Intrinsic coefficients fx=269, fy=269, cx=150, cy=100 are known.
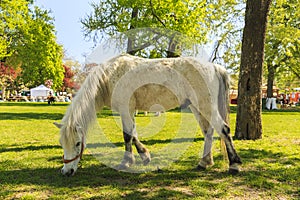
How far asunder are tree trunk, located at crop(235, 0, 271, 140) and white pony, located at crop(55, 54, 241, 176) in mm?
2800

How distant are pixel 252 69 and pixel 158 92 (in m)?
3.66

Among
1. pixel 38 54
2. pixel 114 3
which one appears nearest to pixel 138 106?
pixel 114 3

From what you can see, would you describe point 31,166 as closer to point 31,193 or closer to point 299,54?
point 31,193

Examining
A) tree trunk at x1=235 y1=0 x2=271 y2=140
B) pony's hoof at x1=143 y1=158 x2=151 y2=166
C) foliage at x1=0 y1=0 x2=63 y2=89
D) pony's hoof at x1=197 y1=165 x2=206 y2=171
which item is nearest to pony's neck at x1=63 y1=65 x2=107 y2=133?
pony's hoof at x1=143 y1=158 x2=151 y2=166

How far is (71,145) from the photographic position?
397cm

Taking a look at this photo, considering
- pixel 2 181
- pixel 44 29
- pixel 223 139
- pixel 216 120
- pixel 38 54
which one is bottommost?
pixel 2 181

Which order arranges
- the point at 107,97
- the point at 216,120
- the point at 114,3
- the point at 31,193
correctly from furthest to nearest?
the point at 114,3, the point at 107,97, the point at 216,120, the point at 31,193

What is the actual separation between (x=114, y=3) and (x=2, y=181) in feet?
51.6

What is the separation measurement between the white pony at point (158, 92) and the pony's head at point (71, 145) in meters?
0.17

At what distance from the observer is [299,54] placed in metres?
23.3

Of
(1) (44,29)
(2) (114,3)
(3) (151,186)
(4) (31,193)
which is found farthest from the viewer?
(1) (44,29)

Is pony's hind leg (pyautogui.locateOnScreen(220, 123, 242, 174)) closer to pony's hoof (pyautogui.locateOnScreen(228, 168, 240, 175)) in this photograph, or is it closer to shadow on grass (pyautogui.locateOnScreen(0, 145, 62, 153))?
pony's hoof (pyautogui.locateOnScreen(228, 168, 240, 175))

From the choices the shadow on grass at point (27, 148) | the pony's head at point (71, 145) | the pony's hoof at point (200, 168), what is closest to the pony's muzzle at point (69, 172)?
the pony's head at point (71, 145)

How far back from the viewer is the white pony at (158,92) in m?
4.38
